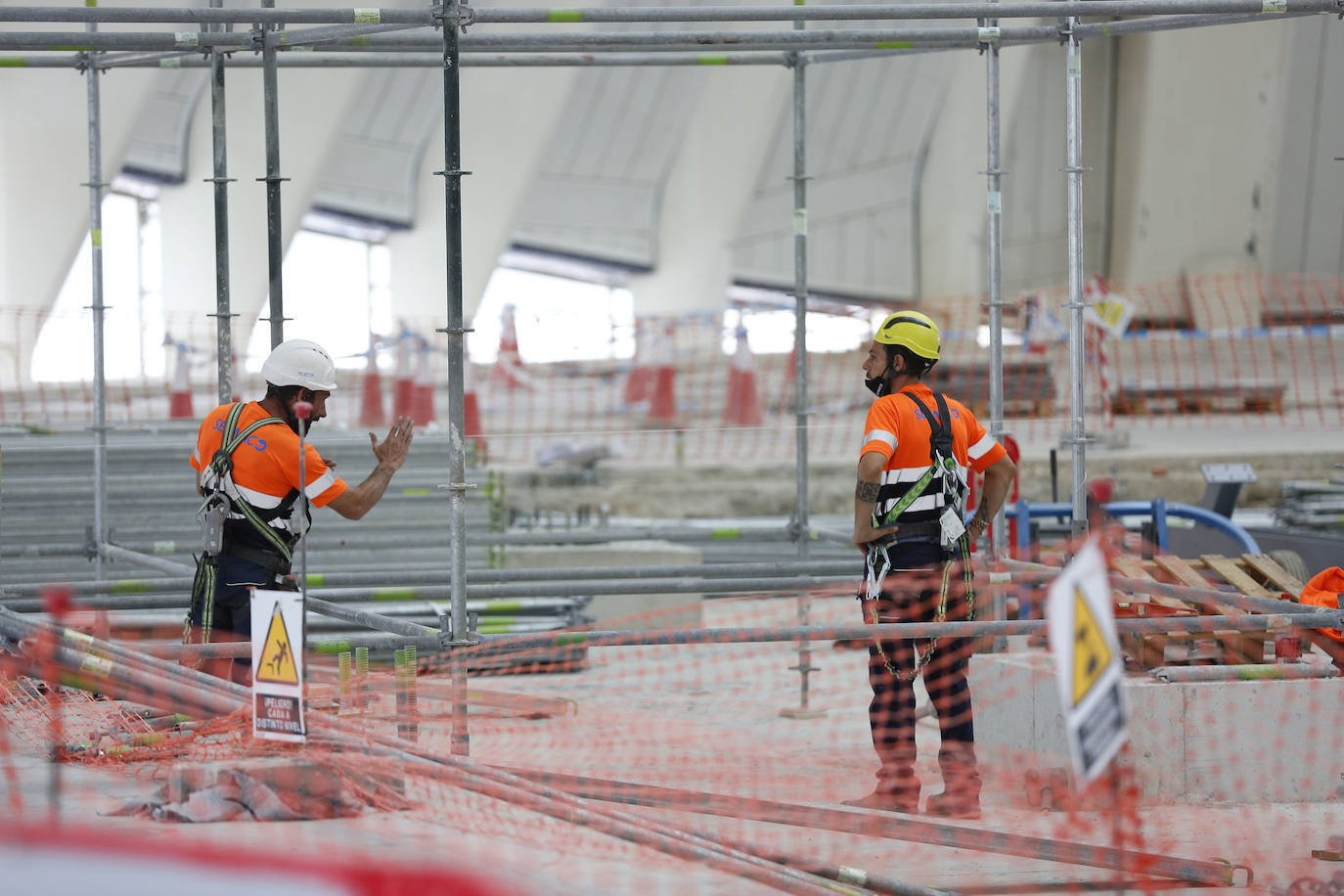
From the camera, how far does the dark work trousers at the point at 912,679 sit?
219 inches

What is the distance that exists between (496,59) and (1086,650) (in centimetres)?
665

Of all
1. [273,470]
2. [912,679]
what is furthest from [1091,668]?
[273,470]

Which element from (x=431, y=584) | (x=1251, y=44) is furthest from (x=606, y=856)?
(x=1251, y=44)

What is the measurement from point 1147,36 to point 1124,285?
4475 millimetres

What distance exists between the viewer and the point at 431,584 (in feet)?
26.5

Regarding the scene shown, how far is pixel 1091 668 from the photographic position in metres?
2.79

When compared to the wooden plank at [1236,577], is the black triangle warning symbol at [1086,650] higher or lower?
higher

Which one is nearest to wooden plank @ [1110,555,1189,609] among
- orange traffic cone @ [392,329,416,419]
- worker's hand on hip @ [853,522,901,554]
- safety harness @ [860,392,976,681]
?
safety harness @ [860,392,976,681]

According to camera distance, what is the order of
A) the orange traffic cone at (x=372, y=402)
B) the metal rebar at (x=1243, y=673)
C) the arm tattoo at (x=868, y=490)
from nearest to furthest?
the arm tattoo at (x=868, y=490)
the metal rebar at (x=1243, y=673)
the orange traffic cone at (x=372, y=402)

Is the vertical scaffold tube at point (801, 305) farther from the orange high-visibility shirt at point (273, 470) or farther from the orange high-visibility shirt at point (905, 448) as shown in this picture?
the orange high-visibility shirt at point (273, 470)

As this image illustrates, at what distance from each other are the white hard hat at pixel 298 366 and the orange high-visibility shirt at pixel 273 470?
167mm

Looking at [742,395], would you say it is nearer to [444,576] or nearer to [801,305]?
[801,305]

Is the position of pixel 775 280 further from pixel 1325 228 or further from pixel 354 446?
pixel 354 446

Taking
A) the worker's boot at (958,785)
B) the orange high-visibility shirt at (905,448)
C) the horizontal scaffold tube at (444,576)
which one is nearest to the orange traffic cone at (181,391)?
the horizontal scaffold tube at (444,576)
